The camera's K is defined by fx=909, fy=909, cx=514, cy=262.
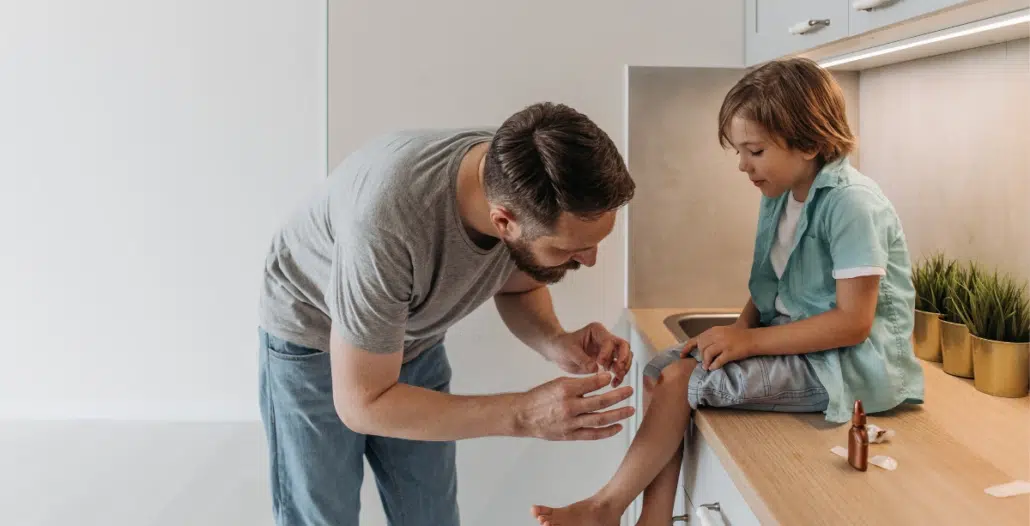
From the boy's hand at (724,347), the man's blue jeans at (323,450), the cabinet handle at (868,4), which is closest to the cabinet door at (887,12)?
the cabinet handle at (868,4)

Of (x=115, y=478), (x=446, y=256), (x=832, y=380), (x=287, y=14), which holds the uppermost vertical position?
(x=287, y=14)

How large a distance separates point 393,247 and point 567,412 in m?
0.29

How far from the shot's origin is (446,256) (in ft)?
3.85

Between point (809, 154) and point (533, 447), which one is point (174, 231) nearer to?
point (533, 447)

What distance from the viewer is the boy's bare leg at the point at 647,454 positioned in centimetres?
127

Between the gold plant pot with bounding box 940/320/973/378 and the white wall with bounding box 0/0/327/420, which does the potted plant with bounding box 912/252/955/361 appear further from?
the white wall with bounding box 0/0/327/420

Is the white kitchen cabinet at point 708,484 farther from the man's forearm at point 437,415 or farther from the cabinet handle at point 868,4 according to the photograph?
the cabinet handle at point 868,4

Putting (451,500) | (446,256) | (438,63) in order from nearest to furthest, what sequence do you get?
(446,256), (451,500), (438,63)

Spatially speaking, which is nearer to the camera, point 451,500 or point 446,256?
point 446,256

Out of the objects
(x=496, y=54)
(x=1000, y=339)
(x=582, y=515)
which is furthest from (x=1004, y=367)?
(x=496, y=54)

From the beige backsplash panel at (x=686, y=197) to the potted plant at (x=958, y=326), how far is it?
1.81 ft

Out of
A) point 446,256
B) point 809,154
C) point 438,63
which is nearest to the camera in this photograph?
point 446,256

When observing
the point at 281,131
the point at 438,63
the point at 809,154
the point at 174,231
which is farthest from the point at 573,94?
the point at 174,231

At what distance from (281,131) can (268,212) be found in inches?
10.2
